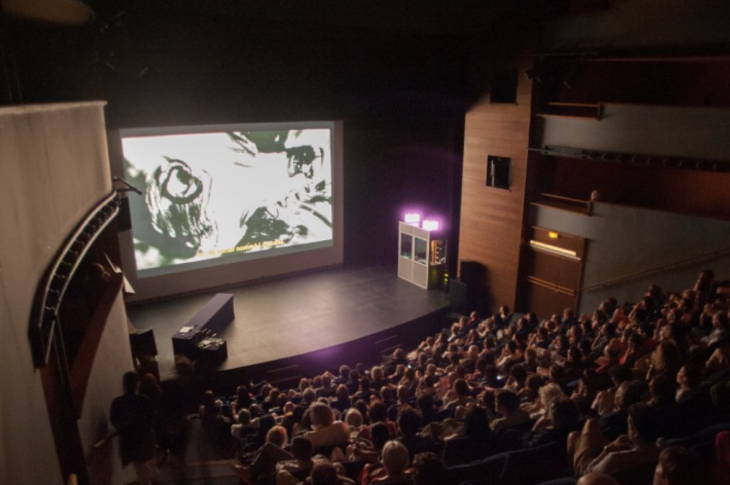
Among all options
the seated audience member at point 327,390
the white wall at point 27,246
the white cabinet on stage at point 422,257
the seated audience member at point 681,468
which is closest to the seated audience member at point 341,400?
the seated audience member at point 327,390

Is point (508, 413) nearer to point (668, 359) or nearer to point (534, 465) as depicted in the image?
point (534, 465)

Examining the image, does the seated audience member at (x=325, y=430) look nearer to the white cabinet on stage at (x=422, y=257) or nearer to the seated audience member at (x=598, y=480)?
the seated audience member at (x=598, y=480)

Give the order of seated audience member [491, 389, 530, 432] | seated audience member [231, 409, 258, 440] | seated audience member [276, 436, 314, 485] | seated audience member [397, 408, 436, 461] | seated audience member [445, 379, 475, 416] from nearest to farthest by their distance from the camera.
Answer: seated audience member [276, 436, 314, 485]
seated audience member [397, 408, 436, 461]
seated audience member [491, 389, 530, 432]
seated audience member [445, 379, 475, 416]
seated audience member [231, 409, 258, 440]

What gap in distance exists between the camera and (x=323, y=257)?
42.3ft

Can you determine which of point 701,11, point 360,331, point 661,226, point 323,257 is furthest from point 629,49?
point 323,257

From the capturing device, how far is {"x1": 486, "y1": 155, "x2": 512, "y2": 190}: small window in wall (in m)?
11.2

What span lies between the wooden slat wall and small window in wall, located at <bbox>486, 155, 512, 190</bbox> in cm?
10

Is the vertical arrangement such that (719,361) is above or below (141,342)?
above

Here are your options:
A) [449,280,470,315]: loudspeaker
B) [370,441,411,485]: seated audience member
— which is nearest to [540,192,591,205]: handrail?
[449,280,470,315]: loudspeaker

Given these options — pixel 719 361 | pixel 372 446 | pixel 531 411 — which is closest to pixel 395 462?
pixel 372 446

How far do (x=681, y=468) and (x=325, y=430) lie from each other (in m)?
2.54

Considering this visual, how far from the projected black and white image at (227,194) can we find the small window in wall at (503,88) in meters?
3.68

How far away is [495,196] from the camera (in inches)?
454

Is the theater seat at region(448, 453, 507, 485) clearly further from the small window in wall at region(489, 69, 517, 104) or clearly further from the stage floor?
the small window in wall at region(489, 69, 517, 104)
